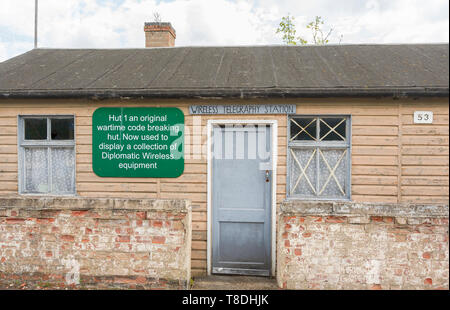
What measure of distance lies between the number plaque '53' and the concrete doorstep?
139 inches

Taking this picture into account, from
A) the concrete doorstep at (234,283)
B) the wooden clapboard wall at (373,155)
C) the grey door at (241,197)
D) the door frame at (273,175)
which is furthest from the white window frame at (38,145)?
the concrete doorstep at (234,283)

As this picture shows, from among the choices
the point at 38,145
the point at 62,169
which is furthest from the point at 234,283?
the point at 38,145

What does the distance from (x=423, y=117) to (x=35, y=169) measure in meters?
6.81

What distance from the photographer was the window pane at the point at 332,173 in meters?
4.91

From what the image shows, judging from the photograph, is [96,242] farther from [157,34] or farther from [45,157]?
[157,34]

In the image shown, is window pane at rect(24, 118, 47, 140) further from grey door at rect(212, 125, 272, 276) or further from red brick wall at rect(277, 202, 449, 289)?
red brick wall at rect(277, 202, 449, 289)

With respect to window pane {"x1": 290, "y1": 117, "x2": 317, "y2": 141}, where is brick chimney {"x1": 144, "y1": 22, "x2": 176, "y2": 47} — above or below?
above

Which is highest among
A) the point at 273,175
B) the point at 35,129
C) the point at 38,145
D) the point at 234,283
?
Answer: the point at 35,129

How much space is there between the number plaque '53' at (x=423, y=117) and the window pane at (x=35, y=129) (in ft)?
21.1

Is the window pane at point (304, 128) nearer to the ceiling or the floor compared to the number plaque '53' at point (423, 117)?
nearer to the floor

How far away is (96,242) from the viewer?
12.3 ft

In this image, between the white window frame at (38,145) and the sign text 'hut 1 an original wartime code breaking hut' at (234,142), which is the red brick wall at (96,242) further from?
the white window frame at (38,145)

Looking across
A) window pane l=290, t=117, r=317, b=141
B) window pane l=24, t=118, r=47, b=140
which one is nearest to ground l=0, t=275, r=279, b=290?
window pane l=290, t=117, r=317, b=141

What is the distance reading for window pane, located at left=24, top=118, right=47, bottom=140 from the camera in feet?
17.2
